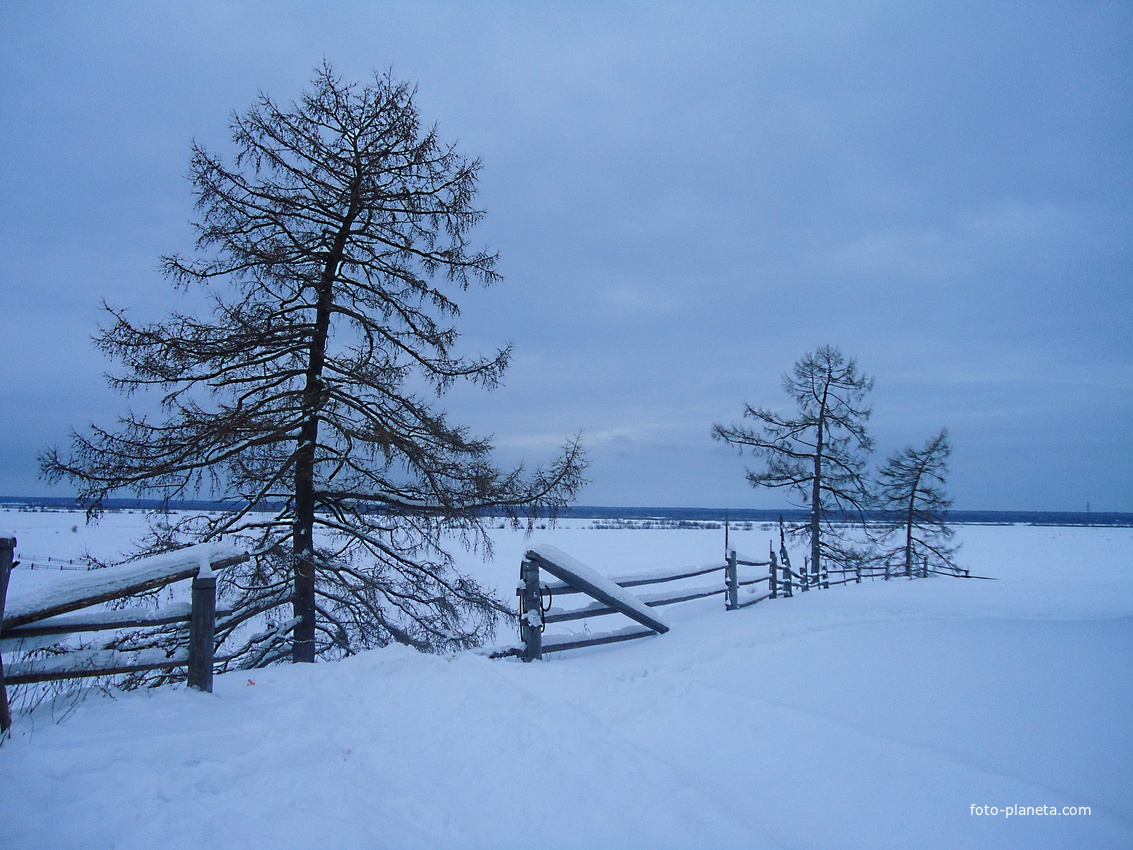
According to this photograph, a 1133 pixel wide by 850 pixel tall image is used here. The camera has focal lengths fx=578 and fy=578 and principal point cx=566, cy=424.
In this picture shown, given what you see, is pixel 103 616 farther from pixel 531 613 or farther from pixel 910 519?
pixel 910 519

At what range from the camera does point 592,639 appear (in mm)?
7727

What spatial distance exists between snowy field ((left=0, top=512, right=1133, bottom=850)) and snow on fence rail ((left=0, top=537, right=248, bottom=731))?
11.9 inches

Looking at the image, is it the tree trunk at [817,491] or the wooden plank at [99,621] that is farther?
the tree trunk at [817,491]

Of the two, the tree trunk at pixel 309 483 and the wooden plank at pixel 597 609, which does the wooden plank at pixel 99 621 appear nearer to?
the tree trunk at pixel 309 483

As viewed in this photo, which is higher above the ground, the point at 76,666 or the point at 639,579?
the point at 76,666

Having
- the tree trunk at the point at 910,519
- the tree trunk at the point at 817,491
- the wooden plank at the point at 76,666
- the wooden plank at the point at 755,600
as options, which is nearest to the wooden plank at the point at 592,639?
the wooden plank at the point at 76,666

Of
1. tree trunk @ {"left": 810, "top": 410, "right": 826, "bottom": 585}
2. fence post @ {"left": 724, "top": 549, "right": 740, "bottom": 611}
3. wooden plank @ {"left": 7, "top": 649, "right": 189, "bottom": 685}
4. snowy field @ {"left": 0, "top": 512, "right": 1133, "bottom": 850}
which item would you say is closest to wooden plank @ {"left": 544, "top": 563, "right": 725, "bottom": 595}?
snowy field @ {"left": 0, "top": 512, "right": 1133, "bottom": 850}

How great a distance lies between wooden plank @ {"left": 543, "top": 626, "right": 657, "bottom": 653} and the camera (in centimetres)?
725

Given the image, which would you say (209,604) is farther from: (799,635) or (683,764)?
(799,635)

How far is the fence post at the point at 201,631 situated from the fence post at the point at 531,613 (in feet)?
10.5

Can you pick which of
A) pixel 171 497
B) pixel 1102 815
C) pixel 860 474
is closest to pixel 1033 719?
pixel 1102 815

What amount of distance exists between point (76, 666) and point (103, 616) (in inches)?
17.5

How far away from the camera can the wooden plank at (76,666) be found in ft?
13.3

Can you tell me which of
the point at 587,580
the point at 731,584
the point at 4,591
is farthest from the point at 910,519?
the point at 4,591
